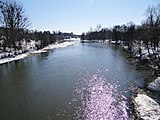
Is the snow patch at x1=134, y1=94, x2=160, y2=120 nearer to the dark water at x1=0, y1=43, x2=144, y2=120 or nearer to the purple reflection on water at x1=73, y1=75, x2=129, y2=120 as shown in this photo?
the purple reflection on water at x1=73, y1=75, x2=129, y2=120

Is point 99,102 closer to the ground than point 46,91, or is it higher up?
closer to the ground

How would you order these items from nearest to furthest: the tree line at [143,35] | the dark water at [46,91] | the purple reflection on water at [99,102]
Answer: the purple reflection on water at [99,102]
the dark water at [46,91]
the tree line at [143,35]

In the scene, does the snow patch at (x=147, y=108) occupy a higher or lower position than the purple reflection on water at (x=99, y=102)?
higher

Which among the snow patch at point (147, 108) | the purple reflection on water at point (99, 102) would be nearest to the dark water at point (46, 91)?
the purple reflection on water at point (99, 102)

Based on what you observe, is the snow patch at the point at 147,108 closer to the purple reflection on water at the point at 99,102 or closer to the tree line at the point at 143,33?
the purple reflection on water at the point at 99,102

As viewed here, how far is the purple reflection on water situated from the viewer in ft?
43.5

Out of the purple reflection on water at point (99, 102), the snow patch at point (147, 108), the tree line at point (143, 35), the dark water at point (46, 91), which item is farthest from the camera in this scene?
the tree line at point (143, 35)

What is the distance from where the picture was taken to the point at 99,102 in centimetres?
1585

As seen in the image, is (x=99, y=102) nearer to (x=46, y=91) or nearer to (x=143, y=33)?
(x=46, y=91)

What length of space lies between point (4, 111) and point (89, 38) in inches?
5110

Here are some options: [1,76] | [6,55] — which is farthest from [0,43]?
[1,76]

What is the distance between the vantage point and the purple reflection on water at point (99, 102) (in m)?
13.3

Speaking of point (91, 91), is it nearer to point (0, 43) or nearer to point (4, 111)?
point (4, 111)

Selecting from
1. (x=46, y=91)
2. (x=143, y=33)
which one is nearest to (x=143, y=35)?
(x=143, y=33)
